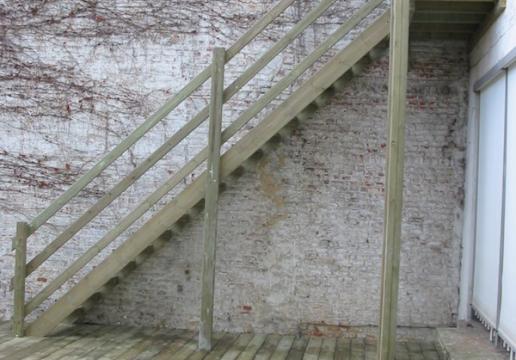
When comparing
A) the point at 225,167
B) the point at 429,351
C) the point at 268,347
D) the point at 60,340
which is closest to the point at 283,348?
the point at 268,347

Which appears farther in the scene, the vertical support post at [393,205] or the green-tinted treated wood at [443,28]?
the green-tinted treated wood at [443,28]

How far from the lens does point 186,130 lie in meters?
6.01

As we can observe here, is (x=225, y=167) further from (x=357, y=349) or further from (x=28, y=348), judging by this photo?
(x=28, y=348)

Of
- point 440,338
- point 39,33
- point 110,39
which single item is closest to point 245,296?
point 440,338

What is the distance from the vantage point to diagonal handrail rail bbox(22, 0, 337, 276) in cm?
583

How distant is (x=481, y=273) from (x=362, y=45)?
2.48m

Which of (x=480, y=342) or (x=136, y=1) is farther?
(x=136, y=1)

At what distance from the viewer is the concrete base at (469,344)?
5.13 meters

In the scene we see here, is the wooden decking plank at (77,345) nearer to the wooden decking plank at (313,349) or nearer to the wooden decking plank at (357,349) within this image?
the wooden decking plank at (313,349)

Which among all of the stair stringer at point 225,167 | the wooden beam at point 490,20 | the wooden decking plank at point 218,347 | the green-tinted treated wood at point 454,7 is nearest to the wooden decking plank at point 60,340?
the stair stringer at point 225,167

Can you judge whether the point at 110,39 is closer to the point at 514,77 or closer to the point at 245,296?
the point at 245,296

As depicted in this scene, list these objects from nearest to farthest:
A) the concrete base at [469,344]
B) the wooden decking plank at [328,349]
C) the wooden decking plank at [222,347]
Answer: the concrete base at [469,344], the wooden decking plank at [222,347], the wooden decking plank at [328,349]

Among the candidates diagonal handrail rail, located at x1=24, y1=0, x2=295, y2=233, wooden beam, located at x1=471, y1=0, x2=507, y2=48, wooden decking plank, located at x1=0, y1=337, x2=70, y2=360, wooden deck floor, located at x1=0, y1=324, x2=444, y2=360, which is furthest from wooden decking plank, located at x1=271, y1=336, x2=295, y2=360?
wooden beam, located at x1=471, y1=0, x2=507, y2=48

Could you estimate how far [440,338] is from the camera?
231 inches
